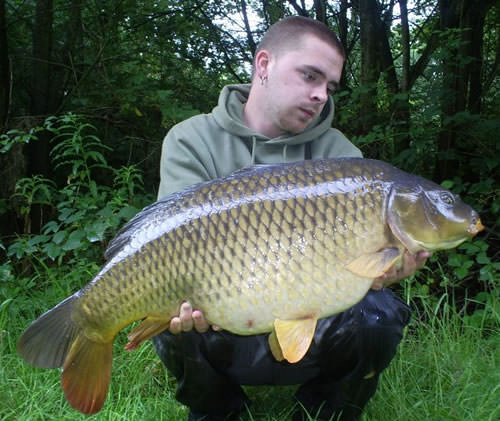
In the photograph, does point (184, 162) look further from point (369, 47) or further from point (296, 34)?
point (369, 47)

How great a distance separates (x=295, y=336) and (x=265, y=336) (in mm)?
369

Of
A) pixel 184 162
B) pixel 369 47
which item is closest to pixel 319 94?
pixel 184 162

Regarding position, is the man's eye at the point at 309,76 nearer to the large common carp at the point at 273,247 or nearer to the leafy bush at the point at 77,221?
the large common carp at the point at 273,247

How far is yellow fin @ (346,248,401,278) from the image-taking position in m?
1.15

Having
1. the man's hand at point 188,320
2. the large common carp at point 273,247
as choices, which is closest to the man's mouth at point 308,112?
the large common carp at point 273,247

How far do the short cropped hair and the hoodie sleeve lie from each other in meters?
0.37

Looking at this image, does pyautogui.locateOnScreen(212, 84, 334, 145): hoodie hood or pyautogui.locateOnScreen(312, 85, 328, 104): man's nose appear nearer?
pyautogui.locateOnScreen(312, 85, 328, 104): man's nose

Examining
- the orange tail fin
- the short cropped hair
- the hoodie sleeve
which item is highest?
the short cropped hair

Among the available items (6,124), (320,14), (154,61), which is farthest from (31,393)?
(320,14)

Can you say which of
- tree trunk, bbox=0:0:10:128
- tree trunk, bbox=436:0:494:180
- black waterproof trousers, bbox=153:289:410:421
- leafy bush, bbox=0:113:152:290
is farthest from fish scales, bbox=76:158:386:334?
tree trunk, bbox=0:0:10:128

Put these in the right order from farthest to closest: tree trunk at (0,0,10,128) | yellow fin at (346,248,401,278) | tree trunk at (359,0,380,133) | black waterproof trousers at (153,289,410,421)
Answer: tree trunk at (359,0,380,133) → tree trunk at (0,0,10,128) → black waterproof trousers at (153,289,410,421) → yellow fin at (346,248,401,278)

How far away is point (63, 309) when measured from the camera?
1.28m

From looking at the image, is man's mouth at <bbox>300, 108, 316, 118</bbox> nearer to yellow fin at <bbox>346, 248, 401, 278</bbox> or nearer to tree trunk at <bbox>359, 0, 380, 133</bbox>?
yellow fin at <bbox>346, 248, 401, 278</bbox>

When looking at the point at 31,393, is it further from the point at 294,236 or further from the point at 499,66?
the point at 499,66
